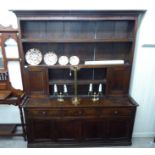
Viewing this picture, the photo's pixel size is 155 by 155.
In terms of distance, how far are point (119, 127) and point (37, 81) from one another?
54.5 inches

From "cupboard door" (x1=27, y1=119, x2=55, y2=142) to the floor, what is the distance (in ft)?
0.91

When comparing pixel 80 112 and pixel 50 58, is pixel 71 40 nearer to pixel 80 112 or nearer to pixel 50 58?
pixel 50 58

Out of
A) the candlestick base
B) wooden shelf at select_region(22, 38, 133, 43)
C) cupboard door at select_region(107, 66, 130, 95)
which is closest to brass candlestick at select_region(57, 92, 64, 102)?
the candlestick base

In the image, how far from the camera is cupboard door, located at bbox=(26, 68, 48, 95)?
2.35 meters

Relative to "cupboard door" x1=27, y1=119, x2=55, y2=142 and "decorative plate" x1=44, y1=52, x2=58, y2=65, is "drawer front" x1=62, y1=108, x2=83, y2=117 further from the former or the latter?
"decorative plate" x1=44, y1=52, x2=58, y2=65

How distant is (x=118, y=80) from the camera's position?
2.46 metres

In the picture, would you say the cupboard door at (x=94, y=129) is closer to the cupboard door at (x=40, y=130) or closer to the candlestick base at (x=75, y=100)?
the candlestick base at (x=75, y=100)

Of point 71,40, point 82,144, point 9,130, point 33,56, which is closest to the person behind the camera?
point 71,40

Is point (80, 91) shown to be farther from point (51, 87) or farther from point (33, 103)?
point (33, 103)

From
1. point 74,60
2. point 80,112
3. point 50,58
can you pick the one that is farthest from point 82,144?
point 50,58

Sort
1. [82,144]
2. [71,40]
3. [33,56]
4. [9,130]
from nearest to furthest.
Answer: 1. [71,40]
2. [33,56]
3. [82,144]
4. [9,130]

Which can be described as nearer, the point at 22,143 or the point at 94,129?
the point at 94,129

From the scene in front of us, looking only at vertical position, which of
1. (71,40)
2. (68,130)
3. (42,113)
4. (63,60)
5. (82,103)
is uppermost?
(71,40)
